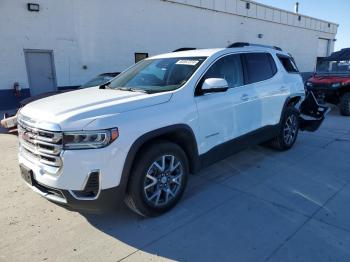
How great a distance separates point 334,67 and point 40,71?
430 inches

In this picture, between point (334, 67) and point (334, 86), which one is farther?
point (334, 67)

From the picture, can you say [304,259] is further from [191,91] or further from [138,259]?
[191,91]

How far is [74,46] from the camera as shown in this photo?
1226 cm

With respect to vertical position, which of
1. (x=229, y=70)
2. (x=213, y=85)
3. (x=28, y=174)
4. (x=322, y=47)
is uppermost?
(x=322, y=47)

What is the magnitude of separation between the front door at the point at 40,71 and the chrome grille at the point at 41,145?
920 centimetres

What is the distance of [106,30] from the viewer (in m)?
13.0

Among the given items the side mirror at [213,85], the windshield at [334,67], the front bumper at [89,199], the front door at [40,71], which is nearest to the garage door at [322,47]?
the windshield at [334,67]

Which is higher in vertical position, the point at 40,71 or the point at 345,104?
the point at 40,71

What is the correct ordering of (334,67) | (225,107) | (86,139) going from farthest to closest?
(334,67)
(225,107)
(86,139)

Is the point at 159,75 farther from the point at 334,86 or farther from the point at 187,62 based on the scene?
the point at 334,86

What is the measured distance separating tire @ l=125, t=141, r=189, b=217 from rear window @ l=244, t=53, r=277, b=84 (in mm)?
1818

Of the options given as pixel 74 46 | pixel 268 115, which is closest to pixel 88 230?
pixel 268 115

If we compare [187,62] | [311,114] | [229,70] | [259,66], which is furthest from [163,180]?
[311,114]

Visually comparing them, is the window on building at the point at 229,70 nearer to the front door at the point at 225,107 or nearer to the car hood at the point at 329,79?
the front door at the point at 225,107
